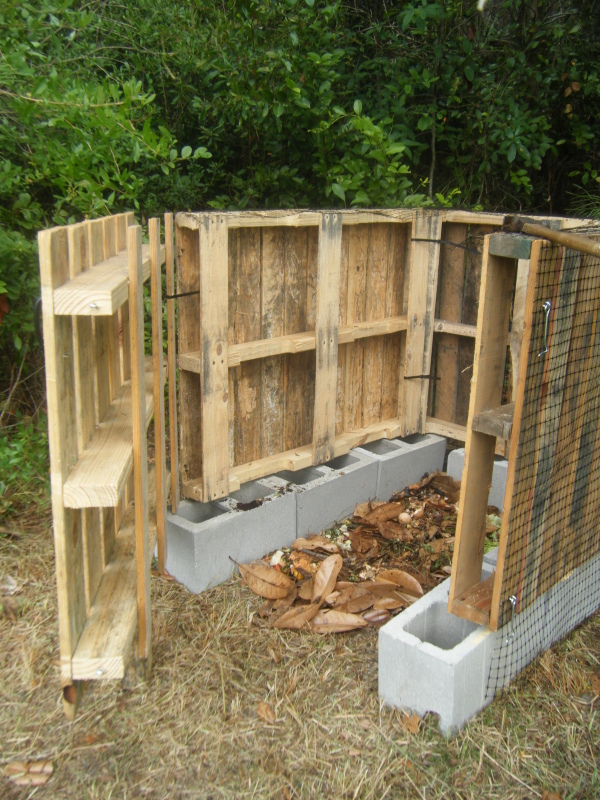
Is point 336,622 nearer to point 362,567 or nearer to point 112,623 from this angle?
point 362,567

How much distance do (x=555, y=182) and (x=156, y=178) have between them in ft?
11.8

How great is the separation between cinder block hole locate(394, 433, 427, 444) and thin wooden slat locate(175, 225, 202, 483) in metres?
1.61

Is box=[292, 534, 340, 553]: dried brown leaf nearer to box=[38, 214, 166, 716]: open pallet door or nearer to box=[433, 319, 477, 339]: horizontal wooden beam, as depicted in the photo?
box=[38, 214, 166, 716]: open pallet door

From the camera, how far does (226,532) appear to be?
12.3 ft

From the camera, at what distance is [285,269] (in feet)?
13.6

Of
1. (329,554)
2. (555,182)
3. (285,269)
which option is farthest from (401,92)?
(329,554)

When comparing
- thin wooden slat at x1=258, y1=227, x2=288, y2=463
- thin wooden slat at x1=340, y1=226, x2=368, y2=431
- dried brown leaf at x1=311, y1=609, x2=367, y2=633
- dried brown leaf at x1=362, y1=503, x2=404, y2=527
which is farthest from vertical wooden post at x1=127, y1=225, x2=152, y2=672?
thin wooden slat at x1=340, y1=226, x2=368, y2=431

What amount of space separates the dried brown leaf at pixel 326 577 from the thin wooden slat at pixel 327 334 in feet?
2.52

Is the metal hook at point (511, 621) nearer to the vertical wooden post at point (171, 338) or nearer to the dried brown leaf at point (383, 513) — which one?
the dried brown leaf at point (383, 513)

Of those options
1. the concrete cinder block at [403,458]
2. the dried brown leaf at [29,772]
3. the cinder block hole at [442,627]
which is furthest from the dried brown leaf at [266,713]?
the concrete cinder block at [403,458]

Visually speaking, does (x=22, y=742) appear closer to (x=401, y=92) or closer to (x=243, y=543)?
(x=243, y=543)

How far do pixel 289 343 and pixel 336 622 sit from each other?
1.52 meters

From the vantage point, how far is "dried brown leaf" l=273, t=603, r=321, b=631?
3.42 meters

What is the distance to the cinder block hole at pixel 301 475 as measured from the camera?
14.4ft
